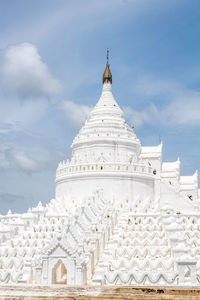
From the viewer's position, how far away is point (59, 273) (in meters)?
18.3

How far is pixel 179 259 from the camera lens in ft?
50.1

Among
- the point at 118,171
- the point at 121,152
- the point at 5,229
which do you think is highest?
the point at 121,152

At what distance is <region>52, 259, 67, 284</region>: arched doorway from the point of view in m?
16.8

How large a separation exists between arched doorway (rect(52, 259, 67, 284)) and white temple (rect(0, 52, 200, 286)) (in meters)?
0.04

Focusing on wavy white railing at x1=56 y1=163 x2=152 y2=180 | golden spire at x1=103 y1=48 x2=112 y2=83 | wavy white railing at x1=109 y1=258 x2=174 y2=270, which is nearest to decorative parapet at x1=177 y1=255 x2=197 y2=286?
wavy white railing at x1=109 y1=258 x2=174 y2=270

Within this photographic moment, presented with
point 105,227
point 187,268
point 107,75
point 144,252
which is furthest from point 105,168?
point 187,268

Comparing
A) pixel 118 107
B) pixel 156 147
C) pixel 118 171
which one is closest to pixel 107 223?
pixel 118 171

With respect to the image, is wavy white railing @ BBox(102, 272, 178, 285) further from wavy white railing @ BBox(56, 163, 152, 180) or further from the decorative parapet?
wavy white railing @ BBox(56, 163, 152, 180)

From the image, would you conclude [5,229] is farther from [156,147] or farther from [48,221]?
[156,147]

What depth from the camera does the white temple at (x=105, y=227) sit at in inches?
Result: 643

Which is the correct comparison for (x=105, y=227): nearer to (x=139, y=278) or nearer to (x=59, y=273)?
(x=59, y=273)

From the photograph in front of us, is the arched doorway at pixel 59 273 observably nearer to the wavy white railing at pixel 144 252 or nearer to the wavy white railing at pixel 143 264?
the wavy white railing at pixel 143 264

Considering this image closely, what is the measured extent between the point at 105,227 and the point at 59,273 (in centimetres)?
403

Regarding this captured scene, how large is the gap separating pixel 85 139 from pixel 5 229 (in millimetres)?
19323
